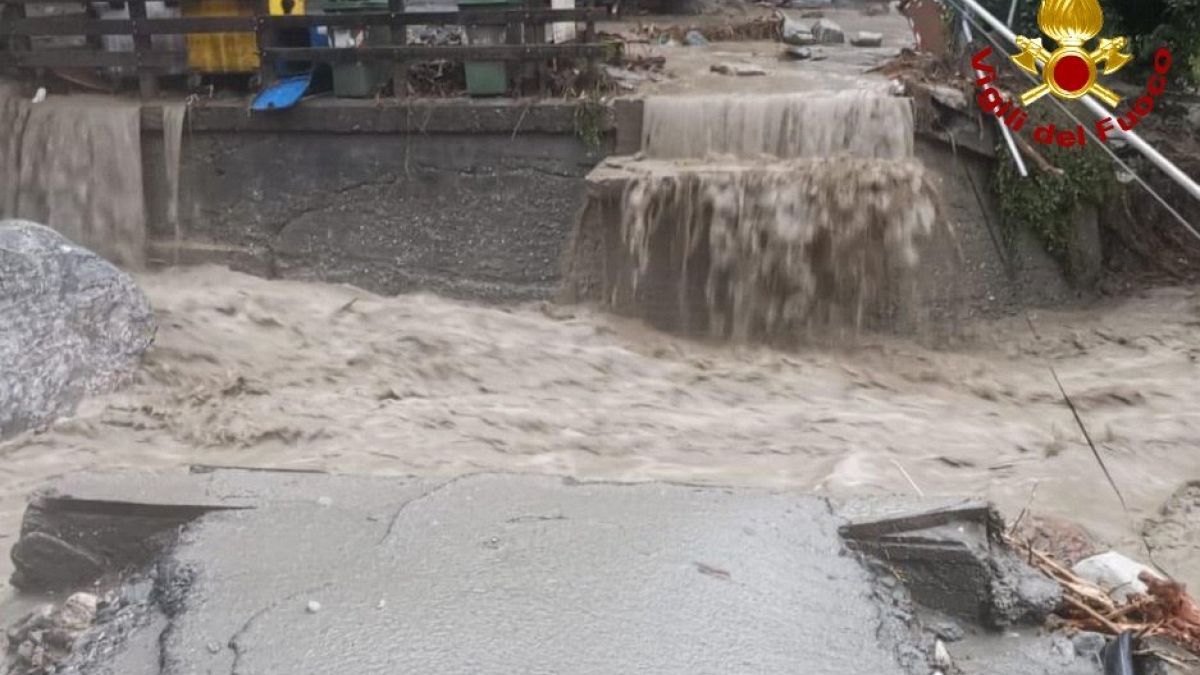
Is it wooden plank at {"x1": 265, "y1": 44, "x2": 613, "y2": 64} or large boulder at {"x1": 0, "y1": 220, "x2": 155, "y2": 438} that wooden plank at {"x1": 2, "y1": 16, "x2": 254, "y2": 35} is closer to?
wooden plank at {"x1": 265, "y1": 44, "x2": 613, "y2": 64}

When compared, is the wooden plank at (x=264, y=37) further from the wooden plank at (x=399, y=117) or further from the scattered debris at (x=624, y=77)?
the scattered debris at (x=624, y=77)

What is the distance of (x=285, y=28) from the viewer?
812cm

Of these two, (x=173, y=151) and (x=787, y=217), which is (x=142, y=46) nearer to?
(x=173, y=151)

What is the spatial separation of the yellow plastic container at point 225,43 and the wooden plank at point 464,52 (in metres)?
0.41

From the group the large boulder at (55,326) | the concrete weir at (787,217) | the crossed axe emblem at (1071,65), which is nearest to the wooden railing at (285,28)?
the concrete weir at (787,217)

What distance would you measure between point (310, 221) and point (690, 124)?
9.02 feet

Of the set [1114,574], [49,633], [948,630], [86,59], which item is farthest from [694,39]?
[49,633]

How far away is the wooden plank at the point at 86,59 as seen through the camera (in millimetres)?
8359

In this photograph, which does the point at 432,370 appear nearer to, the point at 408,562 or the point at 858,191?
the point at 858,191

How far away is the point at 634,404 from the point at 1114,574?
3.20m

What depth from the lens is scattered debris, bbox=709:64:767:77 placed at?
28.5ft

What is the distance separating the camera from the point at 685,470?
5176mm

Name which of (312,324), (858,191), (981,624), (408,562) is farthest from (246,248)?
(981,624)

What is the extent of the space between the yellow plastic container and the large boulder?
101 inches
